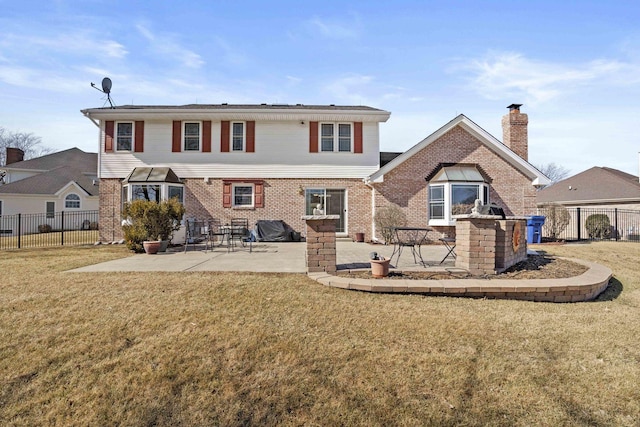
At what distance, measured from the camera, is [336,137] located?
1444cm

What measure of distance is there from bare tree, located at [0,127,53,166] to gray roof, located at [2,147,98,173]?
72.2 ft

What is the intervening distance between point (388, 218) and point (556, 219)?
7.43 metres

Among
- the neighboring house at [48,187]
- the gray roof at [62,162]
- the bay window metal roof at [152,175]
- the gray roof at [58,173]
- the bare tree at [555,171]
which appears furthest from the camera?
the bare tree at [555,171]

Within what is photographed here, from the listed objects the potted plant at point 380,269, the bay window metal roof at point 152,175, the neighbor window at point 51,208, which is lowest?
the potted plant at point 380,269

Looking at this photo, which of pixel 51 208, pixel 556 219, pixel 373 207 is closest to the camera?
pixel 373 207

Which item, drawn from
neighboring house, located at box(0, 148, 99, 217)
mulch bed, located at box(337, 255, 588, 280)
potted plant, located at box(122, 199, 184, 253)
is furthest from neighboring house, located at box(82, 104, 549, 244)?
neighboring house, located at box(0, 148, 99, 217)

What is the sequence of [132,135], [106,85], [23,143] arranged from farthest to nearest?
[23,143], [106,85], [132,135]

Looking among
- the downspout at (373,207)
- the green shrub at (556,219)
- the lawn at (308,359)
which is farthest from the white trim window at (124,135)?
the green shrub at (556,219)

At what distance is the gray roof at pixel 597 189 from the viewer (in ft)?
63.8

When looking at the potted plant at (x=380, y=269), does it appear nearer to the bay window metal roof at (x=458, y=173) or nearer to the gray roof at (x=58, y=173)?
the bay window metal roof at (x=458, y=173)

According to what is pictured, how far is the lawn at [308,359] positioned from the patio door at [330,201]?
30.3ft

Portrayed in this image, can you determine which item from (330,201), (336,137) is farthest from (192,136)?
(330,201)

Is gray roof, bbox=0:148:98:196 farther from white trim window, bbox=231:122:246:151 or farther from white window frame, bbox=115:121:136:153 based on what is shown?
white trim window, bbox=231:122:246:151

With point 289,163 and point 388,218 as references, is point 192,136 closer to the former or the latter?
point 289,163
